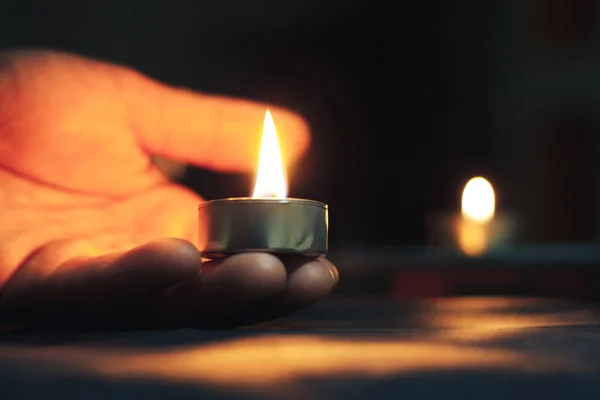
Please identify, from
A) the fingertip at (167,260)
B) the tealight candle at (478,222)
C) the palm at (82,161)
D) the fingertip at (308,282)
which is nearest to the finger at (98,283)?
the fingertip at (167,260)

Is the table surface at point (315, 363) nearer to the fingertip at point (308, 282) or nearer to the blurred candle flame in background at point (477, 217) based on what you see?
the fingertip at point (308, 282)

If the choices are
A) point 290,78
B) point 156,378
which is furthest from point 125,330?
point 290,78

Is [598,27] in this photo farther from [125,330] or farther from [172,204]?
[125,330]

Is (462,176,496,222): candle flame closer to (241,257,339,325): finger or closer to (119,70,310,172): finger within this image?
(119,70,310,172): finger

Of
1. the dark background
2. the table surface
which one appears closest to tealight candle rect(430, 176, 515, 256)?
the dark background

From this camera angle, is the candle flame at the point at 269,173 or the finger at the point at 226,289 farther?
the candle flame at the point at 269,173
